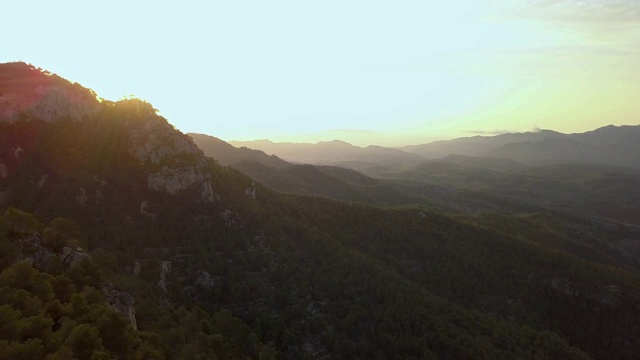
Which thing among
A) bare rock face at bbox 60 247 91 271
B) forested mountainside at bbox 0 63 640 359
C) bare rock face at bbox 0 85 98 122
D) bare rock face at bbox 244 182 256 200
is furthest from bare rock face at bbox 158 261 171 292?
bare rock face at bbox 0 85 98 122

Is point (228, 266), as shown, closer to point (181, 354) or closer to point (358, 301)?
point (358, 301)

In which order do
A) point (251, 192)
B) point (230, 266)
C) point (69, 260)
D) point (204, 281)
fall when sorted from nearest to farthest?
1. point (69, 260)
2. point (204, 281)
3. point (230, 266)
4. point (251, 192)

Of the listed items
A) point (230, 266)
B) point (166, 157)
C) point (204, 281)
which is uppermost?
point (166, 157)

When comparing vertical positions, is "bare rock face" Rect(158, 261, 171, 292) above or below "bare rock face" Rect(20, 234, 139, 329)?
below

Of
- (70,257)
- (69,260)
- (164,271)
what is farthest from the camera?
(164,271)

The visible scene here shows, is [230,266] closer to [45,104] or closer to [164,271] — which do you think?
[164,271]

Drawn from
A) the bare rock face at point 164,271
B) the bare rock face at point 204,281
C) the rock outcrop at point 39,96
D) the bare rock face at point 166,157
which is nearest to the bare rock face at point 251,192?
the bare rock face at point 166,157

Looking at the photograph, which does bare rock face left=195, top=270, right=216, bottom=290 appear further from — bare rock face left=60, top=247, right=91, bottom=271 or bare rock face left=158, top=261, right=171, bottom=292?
bare rock face left=60, top=247, right=91, bottom=271

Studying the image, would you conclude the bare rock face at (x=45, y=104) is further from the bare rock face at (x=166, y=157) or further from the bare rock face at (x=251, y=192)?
the bare rock face at (x=251, y=192)

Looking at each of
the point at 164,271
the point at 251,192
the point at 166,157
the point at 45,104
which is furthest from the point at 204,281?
the point at 45,104
